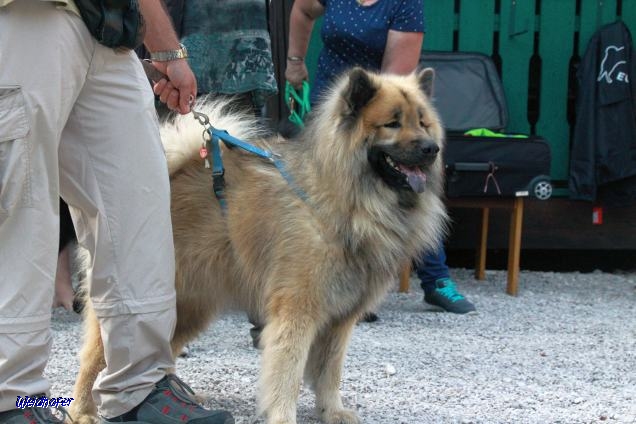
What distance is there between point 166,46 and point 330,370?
1.28 m

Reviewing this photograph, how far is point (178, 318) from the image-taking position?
341 centimetres

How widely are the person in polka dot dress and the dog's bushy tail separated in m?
0.64

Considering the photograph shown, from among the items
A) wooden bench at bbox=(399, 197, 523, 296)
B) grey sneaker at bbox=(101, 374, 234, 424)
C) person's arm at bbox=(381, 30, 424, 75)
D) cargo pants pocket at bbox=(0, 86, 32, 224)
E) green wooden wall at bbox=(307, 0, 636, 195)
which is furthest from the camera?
green wooden wall at bbox=(307, 0, 636, 195)

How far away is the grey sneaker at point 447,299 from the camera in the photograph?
5.13 meters

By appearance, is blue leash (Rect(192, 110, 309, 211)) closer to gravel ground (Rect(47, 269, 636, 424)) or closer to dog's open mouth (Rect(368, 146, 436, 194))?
dog's open mouth (Rect(368, 146, 436, 194))

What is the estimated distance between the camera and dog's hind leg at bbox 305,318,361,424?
321 centimetres

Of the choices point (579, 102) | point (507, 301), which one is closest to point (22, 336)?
point (507, 301)

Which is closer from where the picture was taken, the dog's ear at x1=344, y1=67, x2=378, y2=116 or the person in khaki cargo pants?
the person in khaki cargo pants

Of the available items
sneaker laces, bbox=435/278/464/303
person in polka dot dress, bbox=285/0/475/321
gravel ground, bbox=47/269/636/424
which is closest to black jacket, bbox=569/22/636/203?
gravel ground, bbox=47/269/636/424

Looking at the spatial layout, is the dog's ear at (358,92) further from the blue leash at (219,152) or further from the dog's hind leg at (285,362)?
the dog's hind leg at (285,362)

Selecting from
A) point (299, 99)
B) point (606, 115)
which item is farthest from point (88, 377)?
point (606, 115)

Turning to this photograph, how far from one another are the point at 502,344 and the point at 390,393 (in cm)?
109

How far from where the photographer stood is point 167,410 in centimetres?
255

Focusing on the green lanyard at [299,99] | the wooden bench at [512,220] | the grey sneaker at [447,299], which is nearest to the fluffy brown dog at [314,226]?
the green lanyard at [299,99]
